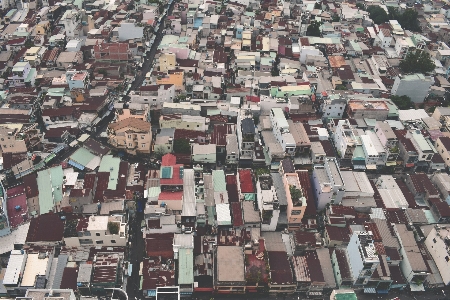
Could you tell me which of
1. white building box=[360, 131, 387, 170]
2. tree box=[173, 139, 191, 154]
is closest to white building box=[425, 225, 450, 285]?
white building box=[360, 131, 387, 170]

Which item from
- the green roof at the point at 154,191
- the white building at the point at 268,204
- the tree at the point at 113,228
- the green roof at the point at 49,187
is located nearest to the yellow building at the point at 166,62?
the green roof at the point at 49,187

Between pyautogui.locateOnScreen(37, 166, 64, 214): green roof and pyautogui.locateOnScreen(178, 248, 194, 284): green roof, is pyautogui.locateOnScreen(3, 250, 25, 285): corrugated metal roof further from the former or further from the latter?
pyautogui.locateOnScreen(178, 248, 194, 284): green roof

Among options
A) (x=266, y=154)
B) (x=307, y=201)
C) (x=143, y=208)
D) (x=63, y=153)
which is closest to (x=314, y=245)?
(x=307, y=201)

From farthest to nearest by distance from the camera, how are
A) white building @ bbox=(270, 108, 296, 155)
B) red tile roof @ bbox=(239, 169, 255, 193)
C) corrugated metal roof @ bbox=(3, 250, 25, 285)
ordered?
white building @ bbox=(270, 108, 296, 155)
red tile roof @ bbox=(239, 169, 255, 193)
corrugated metal roof @ bbox=(3, 250, 25, 285)

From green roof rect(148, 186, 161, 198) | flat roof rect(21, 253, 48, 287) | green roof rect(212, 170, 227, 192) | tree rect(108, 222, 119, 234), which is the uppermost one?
green roof rect(148, 186, 161, 198)

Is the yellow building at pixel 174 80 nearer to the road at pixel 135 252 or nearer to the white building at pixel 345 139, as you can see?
the road at pixel 135 252

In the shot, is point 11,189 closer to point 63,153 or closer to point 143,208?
point 63,153

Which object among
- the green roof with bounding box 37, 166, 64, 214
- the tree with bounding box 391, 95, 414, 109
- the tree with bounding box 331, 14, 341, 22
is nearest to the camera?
the green roof with bounding box 37, 166, 64, 214
